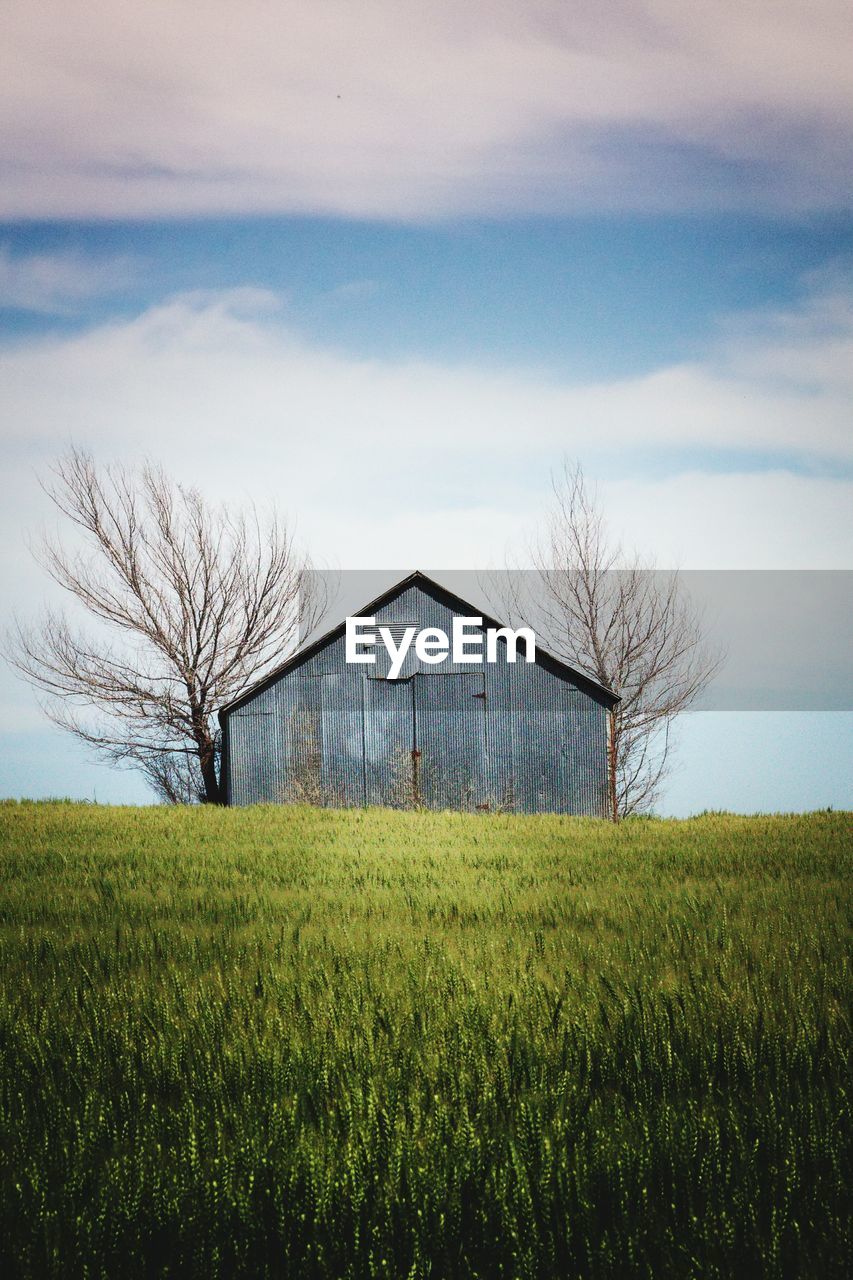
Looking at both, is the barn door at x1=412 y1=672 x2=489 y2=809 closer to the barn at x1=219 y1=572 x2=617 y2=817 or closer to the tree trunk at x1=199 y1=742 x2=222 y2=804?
the barn at x1=219 y1=572 x2=617 y2=817

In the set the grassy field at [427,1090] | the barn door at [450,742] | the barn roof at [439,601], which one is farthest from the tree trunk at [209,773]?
the grassy field at [427,1090]

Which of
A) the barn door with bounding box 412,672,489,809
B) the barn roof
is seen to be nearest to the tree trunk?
the barn roof

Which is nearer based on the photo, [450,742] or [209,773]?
[450,742]

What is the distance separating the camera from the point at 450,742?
23.3 metres

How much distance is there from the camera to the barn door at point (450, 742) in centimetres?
2319

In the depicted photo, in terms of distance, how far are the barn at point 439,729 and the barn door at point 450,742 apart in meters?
0.03

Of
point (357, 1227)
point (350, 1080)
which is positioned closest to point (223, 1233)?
point (357, 1227)

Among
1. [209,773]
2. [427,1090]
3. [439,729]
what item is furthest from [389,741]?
[427,1090]

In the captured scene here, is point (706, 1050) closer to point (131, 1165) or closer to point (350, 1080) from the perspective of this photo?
point (350, 1080)

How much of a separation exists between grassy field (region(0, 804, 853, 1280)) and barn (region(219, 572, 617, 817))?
1448 centimetres

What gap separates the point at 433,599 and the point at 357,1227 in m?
21.7

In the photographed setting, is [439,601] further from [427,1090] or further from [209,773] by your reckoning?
[427,1090]

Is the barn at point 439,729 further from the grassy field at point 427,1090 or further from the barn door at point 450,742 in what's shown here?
the grassy field at point 427,1090

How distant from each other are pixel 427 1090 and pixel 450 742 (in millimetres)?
19567
